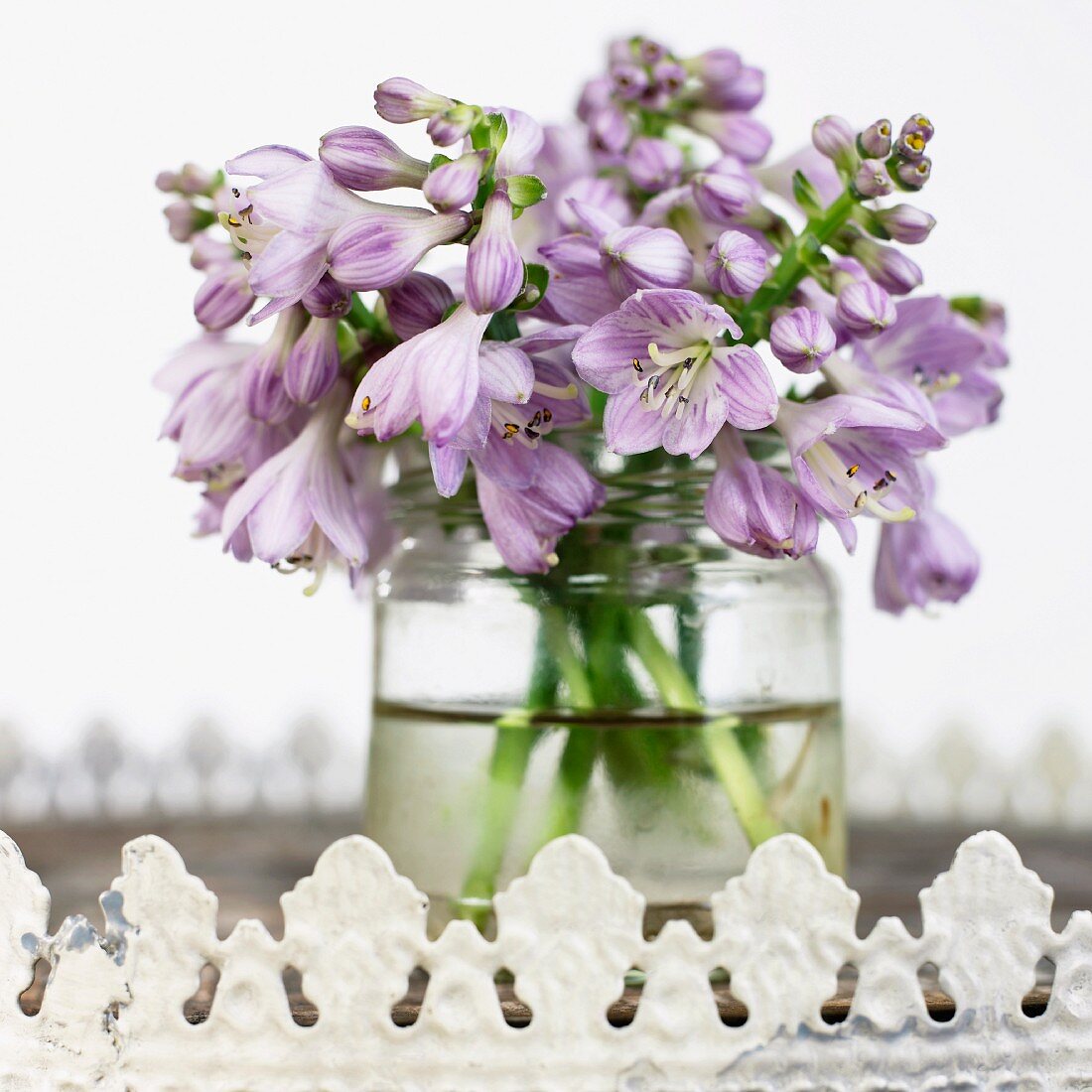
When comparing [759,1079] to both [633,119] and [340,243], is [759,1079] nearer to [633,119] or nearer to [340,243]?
[340,243]

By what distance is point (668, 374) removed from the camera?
15.7 inches

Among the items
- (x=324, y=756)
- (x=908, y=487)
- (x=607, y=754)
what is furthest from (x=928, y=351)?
(x=324, y=756)

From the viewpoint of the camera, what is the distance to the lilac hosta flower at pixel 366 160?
0.39 metres

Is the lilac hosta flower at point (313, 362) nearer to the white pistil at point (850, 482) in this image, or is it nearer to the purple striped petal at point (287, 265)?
the purple striped petal at point (287, 265)

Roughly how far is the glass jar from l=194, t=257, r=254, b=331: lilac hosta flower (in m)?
0.10

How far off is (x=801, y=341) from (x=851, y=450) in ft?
0.17

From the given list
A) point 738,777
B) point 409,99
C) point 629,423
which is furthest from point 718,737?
point 409,99

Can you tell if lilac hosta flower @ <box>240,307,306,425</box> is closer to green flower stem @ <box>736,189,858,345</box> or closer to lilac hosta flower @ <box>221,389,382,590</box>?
lilac hosta flower @ <box>221,389,382,590</box>

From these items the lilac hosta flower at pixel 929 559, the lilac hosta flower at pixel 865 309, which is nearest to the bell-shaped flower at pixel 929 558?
the lilac hosta flower at pixel 929 559

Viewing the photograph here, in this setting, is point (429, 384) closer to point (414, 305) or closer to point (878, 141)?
point (414, 305)

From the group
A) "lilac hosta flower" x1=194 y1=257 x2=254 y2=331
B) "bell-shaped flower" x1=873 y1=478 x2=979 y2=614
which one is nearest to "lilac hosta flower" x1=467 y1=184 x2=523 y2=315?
"lilac hosta flower" x1=194 y1=257 x2=254 y2=331

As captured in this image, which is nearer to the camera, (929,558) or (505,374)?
(505,374)

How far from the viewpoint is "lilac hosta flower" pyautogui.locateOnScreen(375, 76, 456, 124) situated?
0.38m

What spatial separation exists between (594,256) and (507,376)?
0.06 metres
